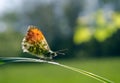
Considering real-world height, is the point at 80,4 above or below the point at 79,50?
above

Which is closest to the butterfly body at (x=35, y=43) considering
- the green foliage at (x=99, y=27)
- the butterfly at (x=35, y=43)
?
the butterfly at (x=35, y=43)

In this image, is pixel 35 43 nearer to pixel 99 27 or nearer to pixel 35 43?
pixel 35 43

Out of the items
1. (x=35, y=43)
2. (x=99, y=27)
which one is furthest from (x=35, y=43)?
(x=99, y=27)

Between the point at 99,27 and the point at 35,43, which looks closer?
the point at 35,43

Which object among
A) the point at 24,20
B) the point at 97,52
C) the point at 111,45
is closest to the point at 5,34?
the point at 24,20

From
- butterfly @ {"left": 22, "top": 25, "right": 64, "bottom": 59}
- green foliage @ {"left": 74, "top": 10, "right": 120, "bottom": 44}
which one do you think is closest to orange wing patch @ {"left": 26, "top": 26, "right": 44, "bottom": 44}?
butterfly @ {"left": 22, "top": 25, "right": 64, "bottom": 59}

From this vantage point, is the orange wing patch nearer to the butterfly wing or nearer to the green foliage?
the butterfly wing

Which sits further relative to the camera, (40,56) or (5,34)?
(5,34)

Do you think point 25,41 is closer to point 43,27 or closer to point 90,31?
point 90,31
